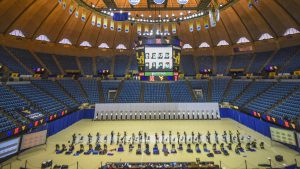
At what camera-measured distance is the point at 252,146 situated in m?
16.3

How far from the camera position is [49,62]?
1401 inches

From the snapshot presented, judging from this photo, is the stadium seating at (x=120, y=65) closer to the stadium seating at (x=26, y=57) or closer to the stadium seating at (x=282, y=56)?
the stadium seating at (x=26, y=57)

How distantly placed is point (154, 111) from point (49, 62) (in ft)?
82.2

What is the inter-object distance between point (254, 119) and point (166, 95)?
1566cm

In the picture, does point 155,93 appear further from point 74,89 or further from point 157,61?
point 157,61

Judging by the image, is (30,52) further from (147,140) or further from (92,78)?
(147,140)

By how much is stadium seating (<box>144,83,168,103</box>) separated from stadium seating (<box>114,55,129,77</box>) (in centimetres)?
734

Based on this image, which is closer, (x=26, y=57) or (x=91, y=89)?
(x=26, y=57)

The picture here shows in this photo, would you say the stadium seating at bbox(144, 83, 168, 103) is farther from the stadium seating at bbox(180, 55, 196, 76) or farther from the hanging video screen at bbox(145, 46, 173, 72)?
the hanging video screen at bbox(145, 46, 173, 72)

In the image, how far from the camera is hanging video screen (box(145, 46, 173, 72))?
1608 centimetres

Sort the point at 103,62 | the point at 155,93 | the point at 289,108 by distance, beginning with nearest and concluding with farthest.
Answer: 1. the point at 289,108
2. the point at 155,93
3. the point at 103,62

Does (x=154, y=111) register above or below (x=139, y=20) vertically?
below

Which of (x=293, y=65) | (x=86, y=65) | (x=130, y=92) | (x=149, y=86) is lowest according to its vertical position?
(x=130, y=92)

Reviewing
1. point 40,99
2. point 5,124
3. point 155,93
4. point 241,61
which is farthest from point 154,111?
point 241,61
